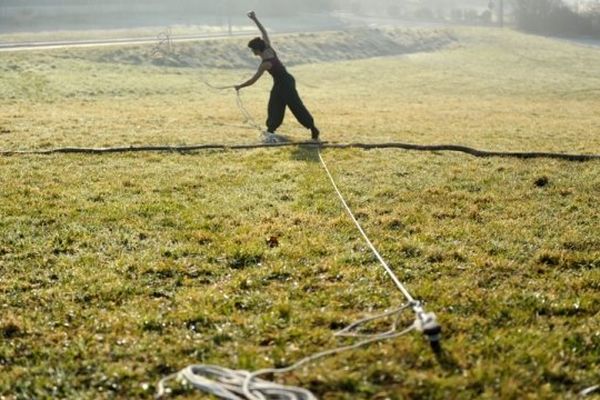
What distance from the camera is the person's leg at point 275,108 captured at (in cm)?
1366

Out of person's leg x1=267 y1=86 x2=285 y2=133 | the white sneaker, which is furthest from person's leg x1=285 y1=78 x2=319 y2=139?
the white sneaker

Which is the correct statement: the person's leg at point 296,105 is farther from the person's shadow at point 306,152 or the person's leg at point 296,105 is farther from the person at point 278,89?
the person's shadow at point 306,152

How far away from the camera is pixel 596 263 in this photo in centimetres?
628

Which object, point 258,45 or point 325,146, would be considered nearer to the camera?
point 325,146

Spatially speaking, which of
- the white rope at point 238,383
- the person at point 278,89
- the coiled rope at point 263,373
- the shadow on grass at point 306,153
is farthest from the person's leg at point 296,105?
the white rope at point 238,383

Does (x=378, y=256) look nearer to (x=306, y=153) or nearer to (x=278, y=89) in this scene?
(x=306, y=153)

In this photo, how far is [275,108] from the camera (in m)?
13.8

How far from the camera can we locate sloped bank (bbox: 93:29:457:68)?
1564 inches

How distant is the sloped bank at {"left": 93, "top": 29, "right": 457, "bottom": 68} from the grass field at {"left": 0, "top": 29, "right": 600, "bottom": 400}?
997 inches

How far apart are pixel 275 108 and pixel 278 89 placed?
387 mm

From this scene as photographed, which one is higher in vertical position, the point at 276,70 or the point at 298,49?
the point at 276,70

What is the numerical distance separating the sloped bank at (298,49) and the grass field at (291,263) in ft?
83.1

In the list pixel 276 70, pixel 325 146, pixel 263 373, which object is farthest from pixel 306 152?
pixel 263 373

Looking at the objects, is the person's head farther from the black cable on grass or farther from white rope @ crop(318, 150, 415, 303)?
white rope @ crop(318, 150, 415, 303)
